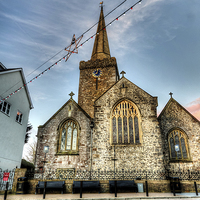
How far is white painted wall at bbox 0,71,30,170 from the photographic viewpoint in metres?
15.0

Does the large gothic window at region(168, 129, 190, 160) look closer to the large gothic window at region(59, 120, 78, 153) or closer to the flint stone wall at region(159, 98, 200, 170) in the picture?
the flint stone wall at region(159, 98, 200, 170)

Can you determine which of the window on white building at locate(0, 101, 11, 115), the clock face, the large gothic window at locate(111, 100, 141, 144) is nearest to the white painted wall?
the window on white building at locate(0, 101, 11, 115)

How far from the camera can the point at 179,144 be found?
16.8 m

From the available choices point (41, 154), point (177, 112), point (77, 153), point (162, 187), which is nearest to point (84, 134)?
point (77, 153)

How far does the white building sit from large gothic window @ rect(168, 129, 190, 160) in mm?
14185

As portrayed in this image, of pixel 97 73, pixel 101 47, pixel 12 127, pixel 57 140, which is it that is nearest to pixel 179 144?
pixel 57 140

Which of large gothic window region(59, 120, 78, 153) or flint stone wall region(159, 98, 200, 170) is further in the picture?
large gothic window region(59, 120, 78, 153)

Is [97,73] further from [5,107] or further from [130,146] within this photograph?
[5,107]

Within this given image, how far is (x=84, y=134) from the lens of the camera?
1678cm

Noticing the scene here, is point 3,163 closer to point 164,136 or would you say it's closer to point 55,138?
point 55,138

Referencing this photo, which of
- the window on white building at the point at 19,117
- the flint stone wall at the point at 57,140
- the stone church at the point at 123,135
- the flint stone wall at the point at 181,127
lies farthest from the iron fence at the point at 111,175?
the window on white building at the point at 19,117

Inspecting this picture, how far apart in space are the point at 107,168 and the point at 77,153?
292 cm

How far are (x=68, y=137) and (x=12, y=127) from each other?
508 centimetres

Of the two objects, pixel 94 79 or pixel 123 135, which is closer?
pixel 123 135
